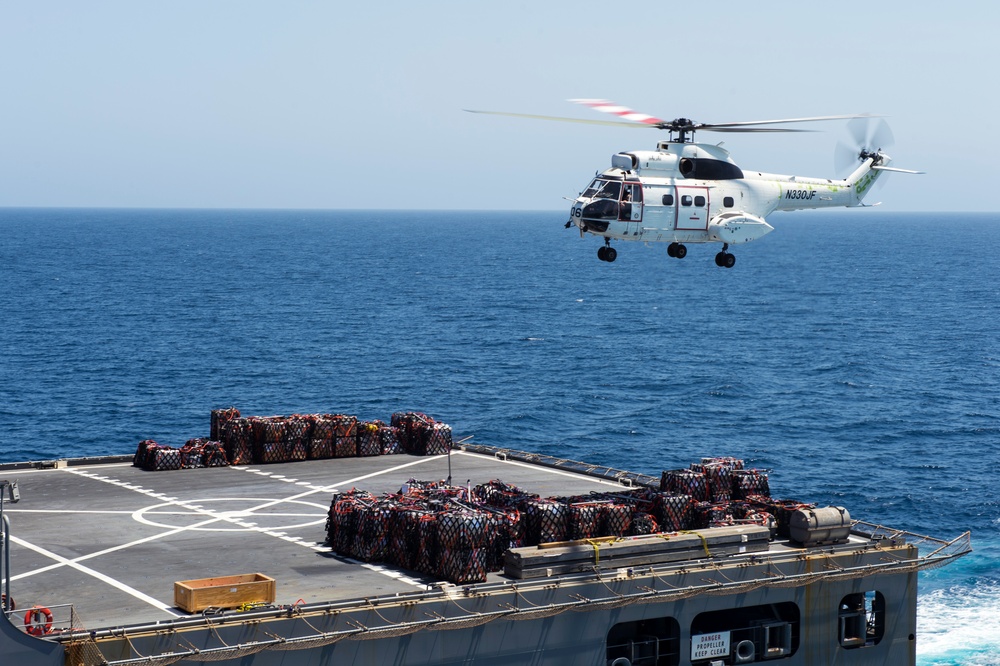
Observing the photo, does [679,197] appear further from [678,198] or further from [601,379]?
[601,379]

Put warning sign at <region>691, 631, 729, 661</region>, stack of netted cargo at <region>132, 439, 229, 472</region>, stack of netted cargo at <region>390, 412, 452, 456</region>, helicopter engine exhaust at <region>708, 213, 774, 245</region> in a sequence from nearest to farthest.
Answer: warning sign at <region>691, 631, 729, 661</region>
helicopter engine exhaust at <region>708, 213, 774, 245</region>
stack of netted cargo at <region>132, 439, 229, 472</region>
stack of netted cargo at <region>390, 412, 452, 456</region>

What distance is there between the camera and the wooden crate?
3180cm

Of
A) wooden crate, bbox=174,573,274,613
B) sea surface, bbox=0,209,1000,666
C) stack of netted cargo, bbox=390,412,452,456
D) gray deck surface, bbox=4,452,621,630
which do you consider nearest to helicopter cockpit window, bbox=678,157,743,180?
gray deck surface, bbox=4,452,621,630

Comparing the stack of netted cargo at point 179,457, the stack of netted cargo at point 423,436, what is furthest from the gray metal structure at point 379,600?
the stack of netted cargo at point 423,436

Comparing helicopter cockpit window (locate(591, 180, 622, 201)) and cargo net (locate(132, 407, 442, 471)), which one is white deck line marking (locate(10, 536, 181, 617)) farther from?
helicopter cockpit window (locate(591, 180, 622, 201))

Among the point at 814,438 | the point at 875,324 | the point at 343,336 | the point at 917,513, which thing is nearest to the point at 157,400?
the point at 343,336

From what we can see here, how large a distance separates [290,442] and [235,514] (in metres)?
9.08

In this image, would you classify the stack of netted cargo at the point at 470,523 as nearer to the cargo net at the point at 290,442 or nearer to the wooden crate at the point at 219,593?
the wooden crate at the point at 219,593

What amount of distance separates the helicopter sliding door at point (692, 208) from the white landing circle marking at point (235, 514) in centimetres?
1575

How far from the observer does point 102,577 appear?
35.8 m

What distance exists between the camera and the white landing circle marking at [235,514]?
42.2m

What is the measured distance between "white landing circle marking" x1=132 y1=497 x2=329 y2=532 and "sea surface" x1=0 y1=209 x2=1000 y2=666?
26.0 metres

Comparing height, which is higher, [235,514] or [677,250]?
[677,250]

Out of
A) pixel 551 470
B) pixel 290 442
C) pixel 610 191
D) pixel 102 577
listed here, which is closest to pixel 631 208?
pixel 610 191
